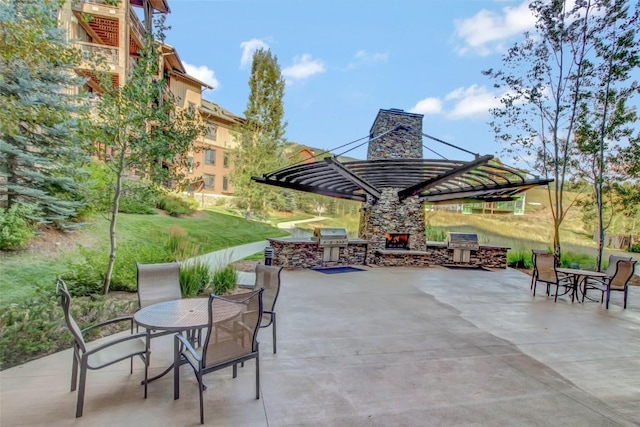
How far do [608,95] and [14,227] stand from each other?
15028 millimetres

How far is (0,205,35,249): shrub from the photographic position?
5505mm

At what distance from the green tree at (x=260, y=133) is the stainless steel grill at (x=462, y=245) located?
10.1 meters

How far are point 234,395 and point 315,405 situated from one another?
69 centimetres

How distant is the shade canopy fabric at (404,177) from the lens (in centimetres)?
725

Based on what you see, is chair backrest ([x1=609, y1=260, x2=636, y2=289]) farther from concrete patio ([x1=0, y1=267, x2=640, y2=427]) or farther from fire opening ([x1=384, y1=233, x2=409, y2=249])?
fire opening ([x1=384, y1=233, x2=409, y2=249])

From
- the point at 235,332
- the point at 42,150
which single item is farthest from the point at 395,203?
the point at 42,150

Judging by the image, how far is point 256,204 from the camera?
1720 centimetres

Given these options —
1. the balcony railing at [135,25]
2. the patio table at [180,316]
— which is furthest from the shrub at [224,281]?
the balcony railing at [135,25]

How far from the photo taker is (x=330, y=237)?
9367 millimetres

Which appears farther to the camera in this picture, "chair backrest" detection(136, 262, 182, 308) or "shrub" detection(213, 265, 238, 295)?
"shrub" detection(213, 265, 238, 295)

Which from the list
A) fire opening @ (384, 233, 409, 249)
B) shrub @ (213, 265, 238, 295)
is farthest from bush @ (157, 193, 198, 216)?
fire opening @ (384, 233, 409, 249)

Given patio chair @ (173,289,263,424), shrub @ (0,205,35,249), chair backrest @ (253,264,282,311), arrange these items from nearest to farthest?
patio chair @ (173,289,263,424) < chair backrest @ (253,264,282,311) < shrub @ (0,205,35,249)

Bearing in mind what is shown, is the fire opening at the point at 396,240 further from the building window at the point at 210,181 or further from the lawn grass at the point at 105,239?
the building window at the point at 210,181

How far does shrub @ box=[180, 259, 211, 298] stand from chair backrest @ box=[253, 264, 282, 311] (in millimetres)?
1860
